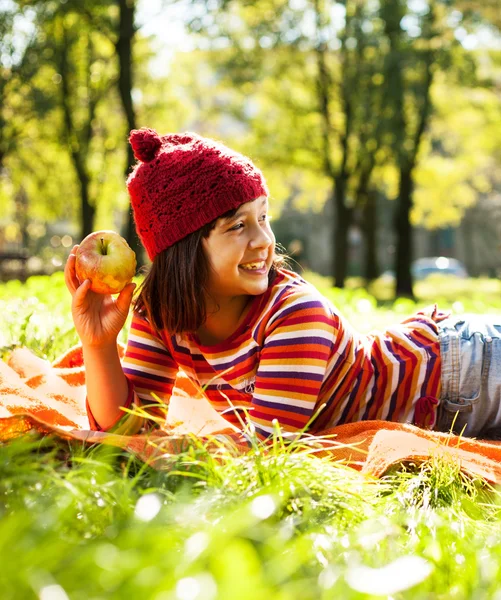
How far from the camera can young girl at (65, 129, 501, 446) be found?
2943 mm

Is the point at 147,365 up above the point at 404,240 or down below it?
above

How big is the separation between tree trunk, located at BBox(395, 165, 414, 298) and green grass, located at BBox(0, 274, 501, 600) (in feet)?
68.7

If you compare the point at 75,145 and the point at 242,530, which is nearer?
the point at 242,530

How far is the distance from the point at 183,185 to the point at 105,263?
0.45m

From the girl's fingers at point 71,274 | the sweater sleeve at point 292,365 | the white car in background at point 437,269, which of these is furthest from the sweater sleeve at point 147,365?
the white car in background at point 437,269

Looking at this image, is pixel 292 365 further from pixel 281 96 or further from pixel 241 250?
pixel 281 96

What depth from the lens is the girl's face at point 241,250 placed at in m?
3.06

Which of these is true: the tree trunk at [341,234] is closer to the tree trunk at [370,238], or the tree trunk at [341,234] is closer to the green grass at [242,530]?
the tree trunk at [370,238]

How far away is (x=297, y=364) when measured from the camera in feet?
9.40

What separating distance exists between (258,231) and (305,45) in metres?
20.3

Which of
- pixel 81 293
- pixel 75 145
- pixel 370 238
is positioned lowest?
pixel 370 238

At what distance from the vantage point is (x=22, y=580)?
129cm

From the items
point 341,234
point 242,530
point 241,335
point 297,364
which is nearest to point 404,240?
point 341,234

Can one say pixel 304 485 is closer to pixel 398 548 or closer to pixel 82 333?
pixel 398 548
